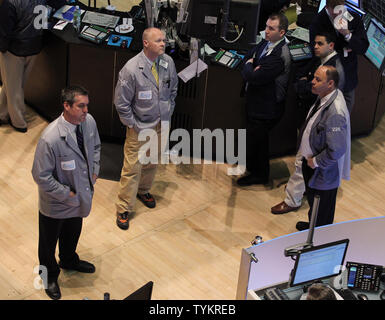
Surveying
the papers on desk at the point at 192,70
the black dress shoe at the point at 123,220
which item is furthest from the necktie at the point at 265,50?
the black dress shoe at the point at 123,220

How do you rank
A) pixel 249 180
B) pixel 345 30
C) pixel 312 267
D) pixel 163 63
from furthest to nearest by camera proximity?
pixel 249 180 → pixel 345 30 → pixel 163 63 → pixel 312 267

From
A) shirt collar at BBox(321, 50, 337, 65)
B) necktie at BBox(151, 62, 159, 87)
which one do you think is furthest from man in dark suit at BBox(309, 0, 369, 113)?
necktie at BBox(151, 62, 159, 87)

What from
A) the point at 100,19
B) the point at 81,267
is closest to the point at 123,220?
the point at 81,267

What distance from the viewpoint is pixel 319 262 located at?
422cm

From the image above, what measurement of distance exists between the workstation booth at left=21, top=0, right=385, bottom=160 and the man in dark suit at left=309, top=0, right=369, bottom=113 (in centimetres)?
50

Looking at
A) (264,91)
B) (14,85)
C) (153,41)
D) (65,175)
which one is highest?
(153,41)

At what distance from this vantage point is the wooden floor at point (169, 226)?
16.7 feet

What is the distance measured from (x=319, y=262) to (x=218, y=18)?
2291mm

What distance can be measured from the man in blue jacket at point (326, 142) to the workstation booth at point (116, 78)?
115 centimetres

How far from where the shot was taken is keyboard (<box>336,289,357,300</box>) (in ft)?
14.0

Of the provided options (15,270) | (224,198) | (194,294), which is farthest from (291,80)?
(15,270)

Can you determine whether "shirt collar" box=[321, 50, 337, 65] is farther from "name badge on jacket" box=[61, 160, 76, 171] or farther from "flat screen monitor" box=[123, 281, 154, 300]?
"flat screen monitor" box=[123, 281, 154, 300]

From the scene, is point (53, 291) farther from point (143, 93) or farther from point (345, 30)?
point (345, 30)
